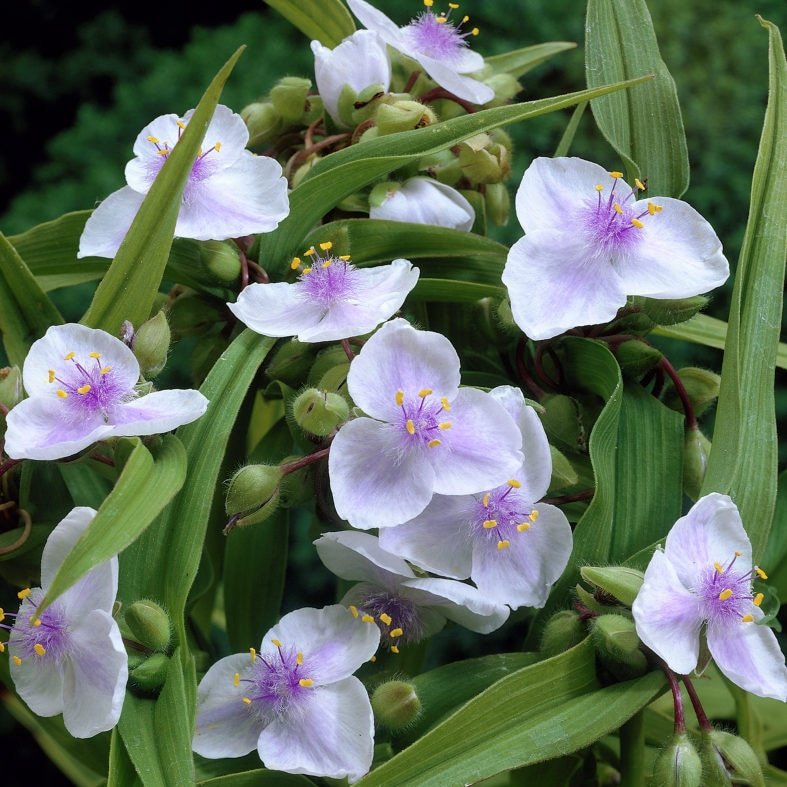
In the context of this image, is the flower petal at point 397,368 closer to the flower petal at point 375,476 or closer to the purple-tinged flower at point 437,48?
the flower petal at point 375,476

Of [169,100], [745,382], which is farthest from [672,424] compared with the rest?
[169,100]

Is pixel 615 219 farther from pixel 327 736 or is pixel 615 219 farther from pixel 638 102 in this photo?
pixel 327 736

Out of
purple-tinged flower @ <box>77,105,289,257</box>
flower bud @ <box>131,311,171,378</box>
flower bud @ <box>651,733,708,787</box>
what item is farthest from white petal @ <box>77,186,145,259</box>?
flower bud @ <box>651,733,708,787</box>

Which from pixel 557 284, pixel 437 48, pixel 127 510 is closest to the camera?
pixel 127 510

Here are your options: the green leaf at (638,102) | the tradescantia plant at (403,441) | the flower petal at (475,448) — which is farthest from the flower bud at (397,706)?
the green leaf at (638,102)

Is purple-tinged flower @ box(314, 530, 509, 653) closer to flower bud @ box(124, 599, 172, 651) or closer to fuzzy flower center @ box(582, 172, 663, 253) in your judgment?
flower bud @ box(124, 599, 172, 651)

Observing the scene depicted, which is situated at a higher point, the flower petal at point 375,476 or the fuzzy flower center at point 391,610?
the flower petal at point 375,476

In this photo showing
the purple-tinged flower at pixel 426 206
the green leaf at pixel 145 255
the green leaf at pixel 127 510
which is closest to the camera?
the green leaf at pixel 127 510

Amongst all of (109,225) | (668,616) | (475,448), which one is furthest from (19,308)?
(668,616)
